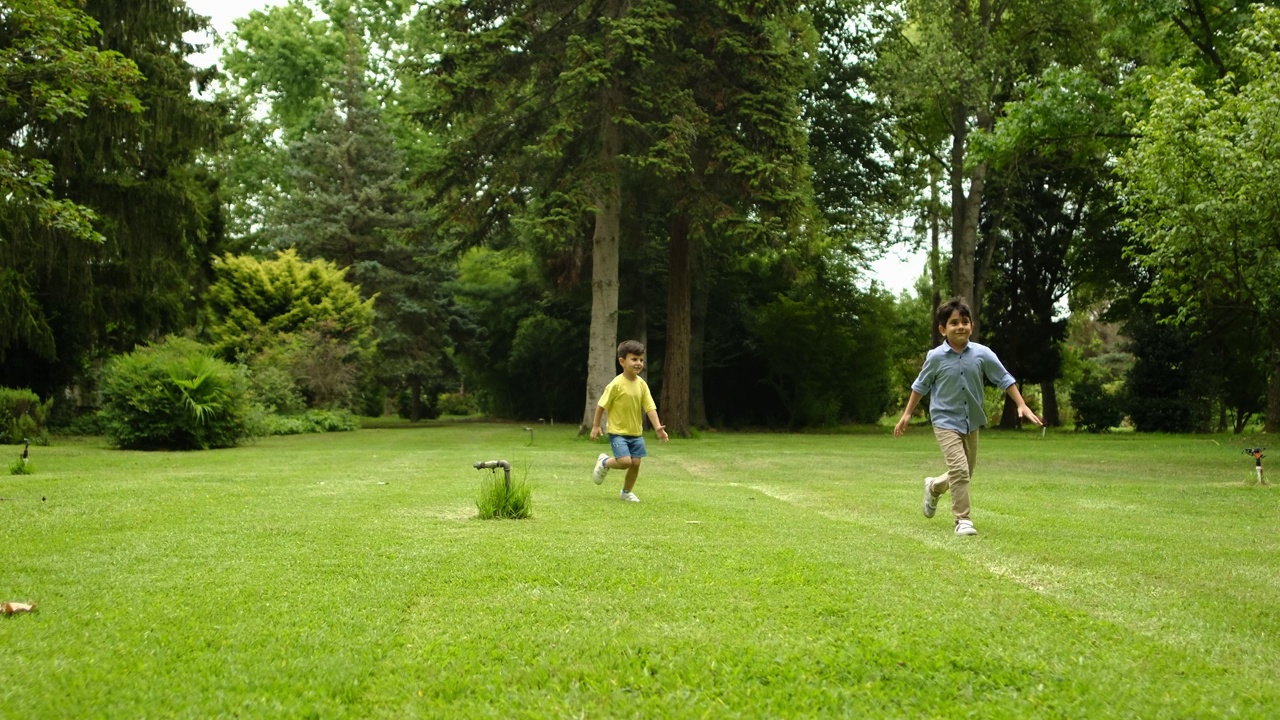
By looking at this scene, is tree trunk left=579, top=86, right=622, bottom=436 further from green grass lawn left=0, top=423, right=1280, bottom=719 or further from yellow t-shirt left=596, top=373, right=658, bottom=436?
green grass lawn left=0, top=423, right=1280, bottom=719

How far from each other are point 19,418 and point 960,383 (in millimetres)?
20904

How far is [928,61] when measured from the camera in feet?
107

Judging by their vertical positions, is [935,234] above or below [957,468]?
above

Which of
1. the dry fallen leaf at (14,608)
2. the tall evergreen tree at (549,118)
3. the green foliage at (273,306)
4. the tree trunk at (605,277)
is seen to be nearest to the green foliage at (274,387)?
the green foliage at (273,306)

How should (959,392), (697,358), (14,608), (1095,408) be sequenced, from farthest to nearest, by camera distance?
(1095,408)
(697,358)
(959,392)
(14,608)

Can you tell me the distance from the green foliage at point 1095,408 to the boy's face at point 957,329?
35.6 metres

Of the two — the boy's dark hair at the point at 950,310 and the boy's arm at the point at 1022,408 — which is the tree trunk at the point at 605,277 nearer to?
the boy's dark hair at the point at 950,310

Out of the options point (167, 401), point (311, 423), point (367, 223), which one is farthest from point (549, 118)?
point (367, 223)

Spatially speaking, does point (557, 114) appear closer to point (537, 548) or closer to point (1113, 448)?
point (1113, 448)

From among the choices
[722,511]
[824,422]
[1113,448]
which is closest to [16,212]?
[722,511]

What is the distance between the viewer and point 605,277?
29.1m

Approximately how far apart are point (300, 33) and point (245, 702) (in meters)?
58.4

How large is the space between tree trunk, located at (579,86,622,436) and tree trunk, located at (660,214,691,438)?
2.39 metres

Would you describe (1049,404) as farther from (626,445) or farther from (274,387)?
(626,445)
